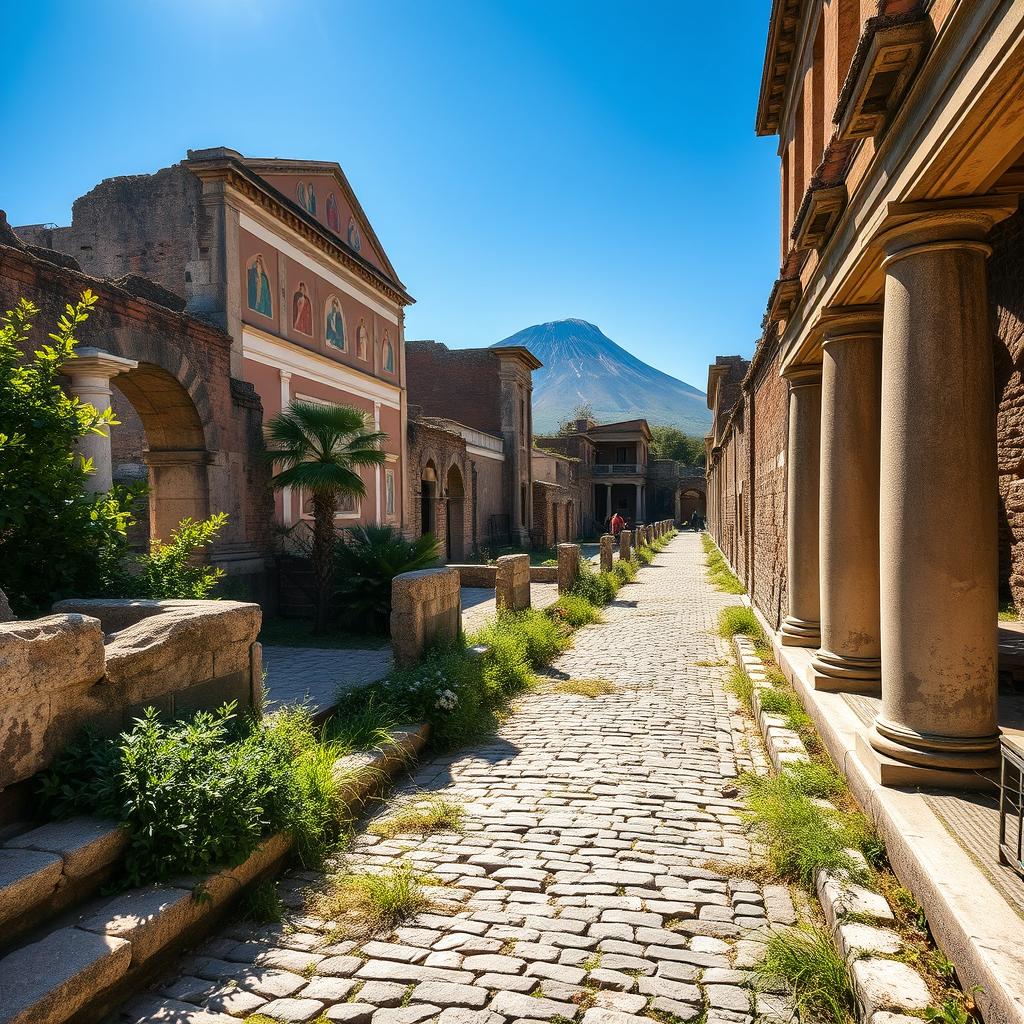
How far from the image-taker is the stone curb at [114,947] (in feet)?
7.86

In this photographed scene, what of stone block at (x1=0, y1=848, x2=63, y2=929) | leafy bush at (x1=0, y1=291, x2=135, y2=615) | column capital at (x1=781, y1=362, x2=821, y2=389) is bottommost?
stone block at (x1=0, y1=848, x2=63, y2=929)

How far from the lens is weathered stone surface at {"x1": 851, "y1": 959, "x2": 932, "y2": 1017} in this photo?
8.18ft

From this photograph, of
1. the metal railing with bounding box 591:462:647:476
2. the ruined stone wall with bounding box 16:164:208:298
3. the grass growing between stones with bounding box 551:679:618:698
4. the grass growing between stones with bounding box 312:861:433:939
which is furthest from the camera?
the metal railing with bounding box 591:462:647:476

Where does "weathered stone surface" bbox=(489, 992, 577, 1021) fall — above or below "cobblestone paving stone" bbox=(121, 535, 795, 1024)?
above

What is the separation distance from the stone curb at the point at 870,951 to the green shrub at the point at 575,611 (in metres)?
9.14

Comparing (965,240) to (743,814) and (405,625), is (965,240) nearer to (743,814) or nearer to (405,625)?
(743,814)

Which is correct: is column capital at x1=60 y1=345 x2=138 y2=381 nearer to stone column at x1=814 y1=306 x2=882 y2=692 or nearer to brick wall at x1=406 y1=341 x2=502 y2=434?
stone column at x1=814 y1=306 x2=882 y2=692

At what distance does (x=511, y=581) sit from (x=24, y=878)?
8909mm

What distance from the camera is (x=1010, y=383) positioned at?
7.47m

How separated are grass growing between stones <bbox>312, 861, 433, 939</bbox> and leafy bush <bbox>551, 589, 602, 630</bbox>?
9013 mm

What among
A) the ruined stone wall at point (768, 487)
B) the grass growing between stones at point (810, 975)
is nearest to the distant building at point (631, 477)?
the ruined stone wall at point (768, 487)

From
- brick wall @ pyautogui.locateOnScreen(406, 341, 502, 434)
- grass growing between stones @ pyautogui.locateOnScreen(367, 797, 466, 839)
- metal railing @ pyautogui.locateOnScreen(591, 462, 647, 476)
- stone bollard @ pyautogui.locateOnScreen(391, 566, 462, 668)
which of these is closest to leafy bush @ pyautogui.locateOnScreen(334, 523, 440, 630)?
stone bollard @ pyautogui.locateOnScreen(391, 566, 462, 668)

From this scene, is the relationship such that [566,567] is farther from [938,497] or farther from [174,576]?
[938,497]

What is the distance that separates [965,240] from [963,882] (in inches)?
120
